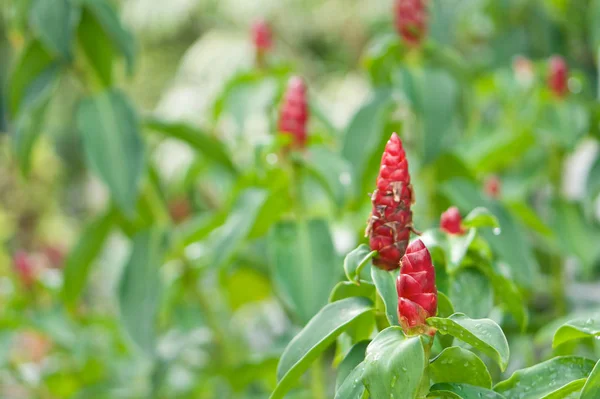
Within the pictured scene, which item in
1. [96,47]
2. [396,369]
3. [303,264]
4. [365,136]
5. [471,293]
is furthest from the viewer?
[96,47]

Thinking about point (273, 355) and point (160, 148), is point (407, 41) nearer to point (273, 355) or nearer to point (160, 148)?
point (273, 355)

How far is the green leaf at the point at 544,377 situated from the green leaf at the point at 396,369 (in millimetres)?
91

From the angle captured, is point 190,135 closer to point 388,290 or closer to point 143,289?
point 143,289

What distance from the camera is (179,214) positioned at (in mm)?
1680

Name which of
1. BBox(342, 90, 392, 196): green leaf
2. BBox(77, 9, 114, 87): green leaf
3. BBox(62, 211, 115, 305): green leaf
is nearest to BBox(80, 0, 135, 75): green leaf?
BBox(77, 9, 114, 87): green leaf

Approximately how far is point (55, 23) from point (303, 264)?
45cm

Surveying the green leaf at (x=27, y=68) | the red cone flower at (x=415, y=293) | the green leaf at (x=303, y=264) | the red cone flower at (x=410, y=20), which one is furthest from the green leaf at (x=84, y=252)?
the red cone flower at (x=415, y=293)

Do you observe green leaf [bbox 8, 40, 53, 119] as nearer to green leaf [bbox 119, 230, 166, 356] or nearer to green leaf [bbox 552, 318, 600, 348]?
green leaf [bbox 119, 230, 166, 356]

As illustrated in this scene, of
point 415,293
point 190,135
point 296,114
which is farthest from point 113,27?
point 415,293

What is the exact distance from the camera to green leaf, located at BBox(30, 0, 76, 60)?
888 mm

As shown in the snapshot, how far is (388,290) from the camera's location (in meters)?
0.44

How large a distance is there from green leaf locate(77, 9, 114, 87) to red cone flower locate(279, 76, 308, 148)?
315mm

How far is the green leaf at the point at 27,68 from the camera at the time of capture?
37.8 inches

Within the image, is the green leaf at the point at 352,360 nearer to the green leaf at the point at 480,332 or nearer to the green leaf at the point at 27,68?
the green leaf at the point at 480,332
